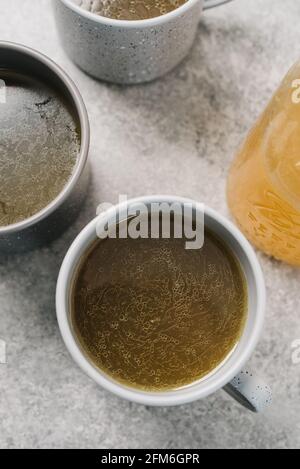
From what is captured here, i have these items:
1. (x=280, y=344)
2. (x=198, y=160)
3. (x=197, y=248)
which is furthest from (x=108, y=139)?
(x=280, y=344)

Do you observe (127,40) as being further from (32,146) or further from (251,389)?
(251,389)

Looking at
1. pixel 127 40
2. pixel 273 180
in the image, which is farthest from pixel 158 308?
pixel 127 40

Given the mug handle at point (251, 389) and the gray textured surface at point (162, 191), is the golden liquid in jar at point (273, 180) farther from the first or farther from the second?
the mug handle at point (251, 389)

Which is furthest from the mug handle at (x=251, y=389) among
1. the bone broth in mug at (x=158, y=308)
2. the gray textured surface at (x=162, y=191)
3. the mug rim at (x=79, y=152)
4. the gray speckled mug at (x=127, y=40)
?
the gray speckled mug at (x=127, y=40)

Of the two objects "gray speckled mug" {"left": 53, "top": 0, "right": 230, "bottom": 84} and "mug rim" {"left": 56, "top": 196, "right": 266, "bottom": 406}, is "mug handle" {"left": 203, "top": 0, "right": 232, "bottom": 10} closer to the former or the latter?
"gray speckled mug" {"left": 53, "top": 0, "right": 230, "bottom": 84}

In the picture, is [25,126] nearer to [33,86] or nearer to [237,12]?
[33,86]

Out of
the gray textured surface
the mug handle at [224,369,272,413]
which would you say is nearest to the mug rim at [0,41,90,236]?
the gray textured surface

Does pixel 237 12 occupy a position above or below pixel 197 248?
above
